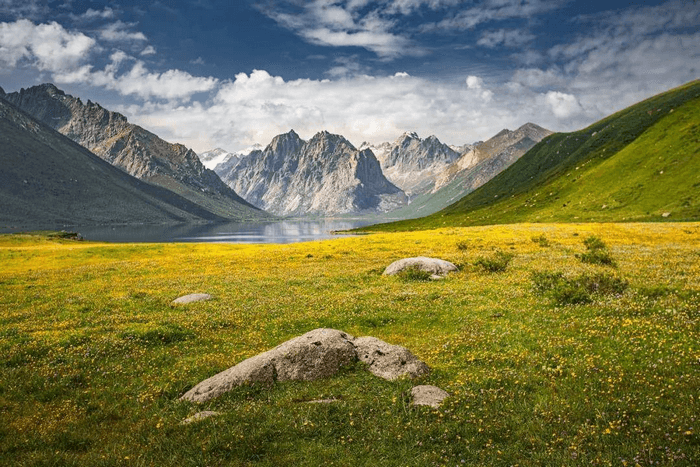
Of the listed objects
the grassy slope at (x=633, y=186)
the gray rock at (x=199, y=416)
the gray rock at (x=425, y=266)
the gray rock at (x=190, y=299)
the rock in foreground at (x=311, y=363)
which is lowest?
the gray rock at (x=199, y=416)

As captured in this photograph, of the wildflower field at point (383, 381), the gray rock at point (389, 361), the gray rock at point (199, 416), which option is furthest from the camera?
the gray rock at point (389, 361)

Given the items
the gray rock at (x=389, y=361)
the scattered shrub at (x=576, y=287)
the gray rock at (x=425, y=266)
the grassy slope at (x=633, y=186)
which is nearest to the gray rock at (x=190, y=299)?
the gray rock at (x=425, y=266)

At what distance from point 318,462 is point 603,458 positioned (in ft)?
19.3

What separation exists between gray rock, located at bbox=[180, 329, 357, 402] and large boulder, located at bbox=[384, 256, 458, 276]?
64.5 feet

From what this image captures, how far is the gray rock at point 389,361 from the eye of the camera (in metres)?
13.7

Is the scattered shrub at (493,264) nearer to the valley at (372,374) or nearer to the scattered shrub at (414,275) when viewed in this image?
the valley at (372,374)

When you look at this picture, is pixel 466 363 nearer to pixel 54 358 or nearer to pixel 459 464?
pixel 459 464

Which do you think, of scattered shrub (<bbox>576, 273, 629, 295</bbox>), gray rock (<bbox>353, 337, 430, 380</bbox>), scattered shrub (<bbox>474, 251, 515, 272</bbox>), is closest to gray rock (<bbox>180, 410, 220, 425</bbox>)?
gray rock (<bbox>353, 337, 430, 380</bbox>)

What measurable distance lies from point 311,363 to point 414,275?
759 inches

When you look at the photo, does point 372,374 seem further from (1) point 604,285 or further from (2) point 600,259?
(2) point 600,259

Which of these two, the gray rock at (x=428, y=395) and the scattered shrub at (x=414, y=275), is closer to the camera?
the gray rock at (x=428, y=395)

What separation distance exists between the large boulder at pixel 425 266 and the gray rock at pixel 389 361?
19420 mm

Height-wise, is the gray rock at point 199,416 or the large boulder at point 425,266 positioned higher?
the large boulder at point 425,266

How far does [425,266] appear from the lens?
3453 cm
